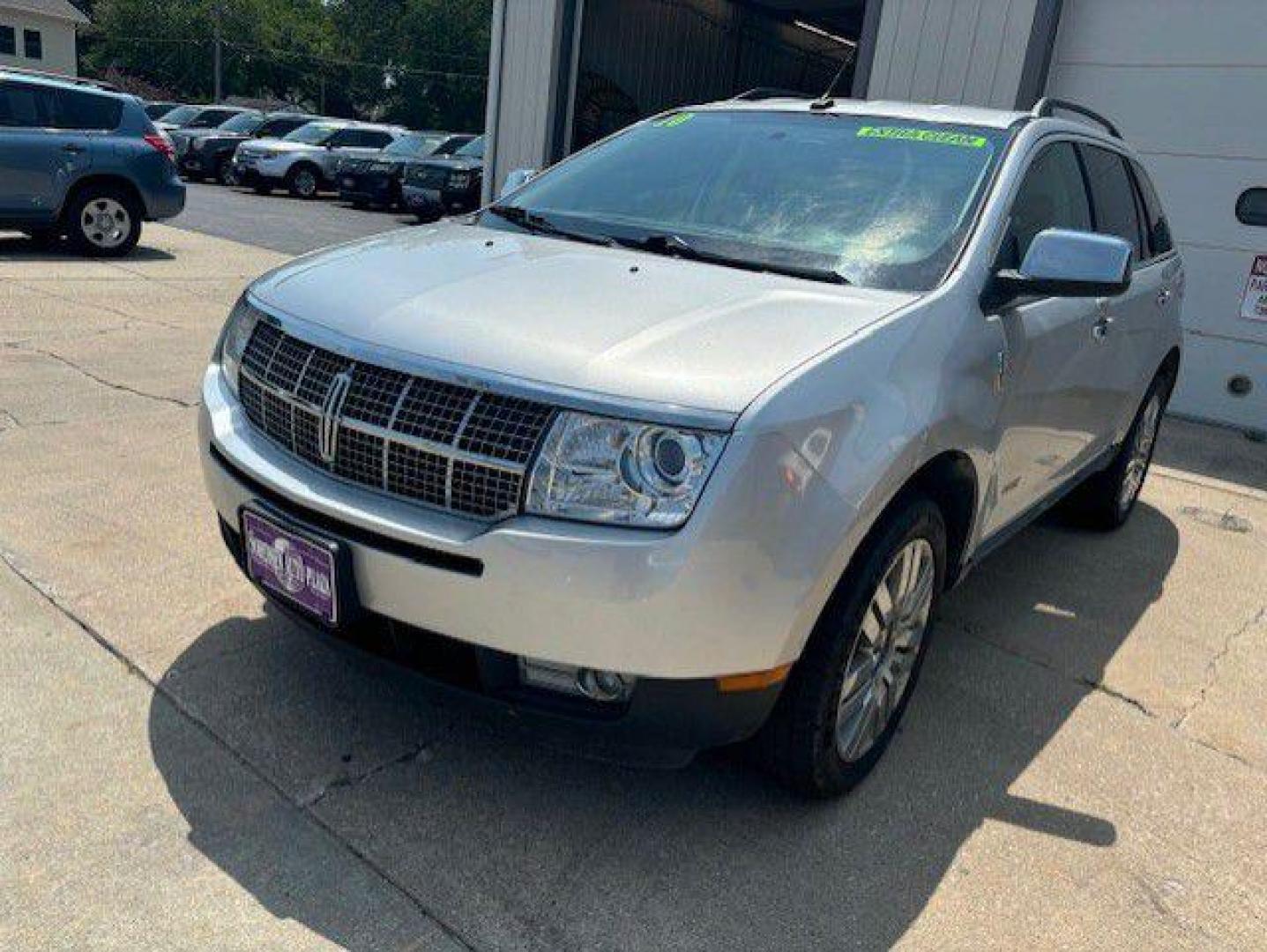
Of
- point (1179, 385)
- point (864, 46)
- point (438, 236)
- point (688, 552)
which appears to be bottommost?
point (1179, 385)

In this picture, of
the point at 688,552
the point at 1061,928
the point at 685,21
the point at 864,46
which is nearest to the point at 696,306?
the point at 688,552

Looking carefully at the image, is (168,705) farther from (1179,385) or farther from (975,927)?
(1179,385)

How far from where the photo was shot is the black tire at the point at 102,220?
10.4 m

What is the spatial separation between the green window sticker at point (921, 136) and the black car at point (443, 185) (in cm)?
1482

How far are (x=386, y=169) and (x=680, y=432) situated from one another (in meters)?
19.1

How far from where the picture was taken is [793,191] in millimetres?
3299

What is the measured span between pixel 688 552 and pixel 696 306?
705 millimetres

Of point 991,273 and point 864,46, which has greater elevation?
point 864,46

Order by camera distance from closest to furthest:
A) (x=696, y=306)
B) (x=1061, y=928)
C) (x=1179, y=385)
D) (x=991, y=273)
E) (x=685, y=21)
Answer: (x=1061, y=928) → (x=696, y=306) → (x=991, y=273) → (x=1179, y=385) → (x=685, y=21)

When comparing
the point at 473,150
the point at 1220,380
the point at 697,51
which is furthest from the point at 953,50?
the point at 473,150

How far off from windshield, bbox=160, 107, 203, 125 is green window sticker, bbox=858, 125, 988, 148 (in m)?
26.1

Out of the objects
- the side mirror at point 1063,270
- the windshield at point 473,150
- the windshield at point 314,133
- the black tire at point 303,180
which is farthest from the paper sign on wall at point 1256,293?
the windshield at point 314,133

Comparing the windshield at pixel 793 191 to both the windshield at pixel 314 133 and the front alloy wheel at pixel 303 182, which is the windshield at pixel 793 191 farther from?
the windshield at pixel 314 133

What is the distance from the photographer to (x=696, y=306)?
2527mm
